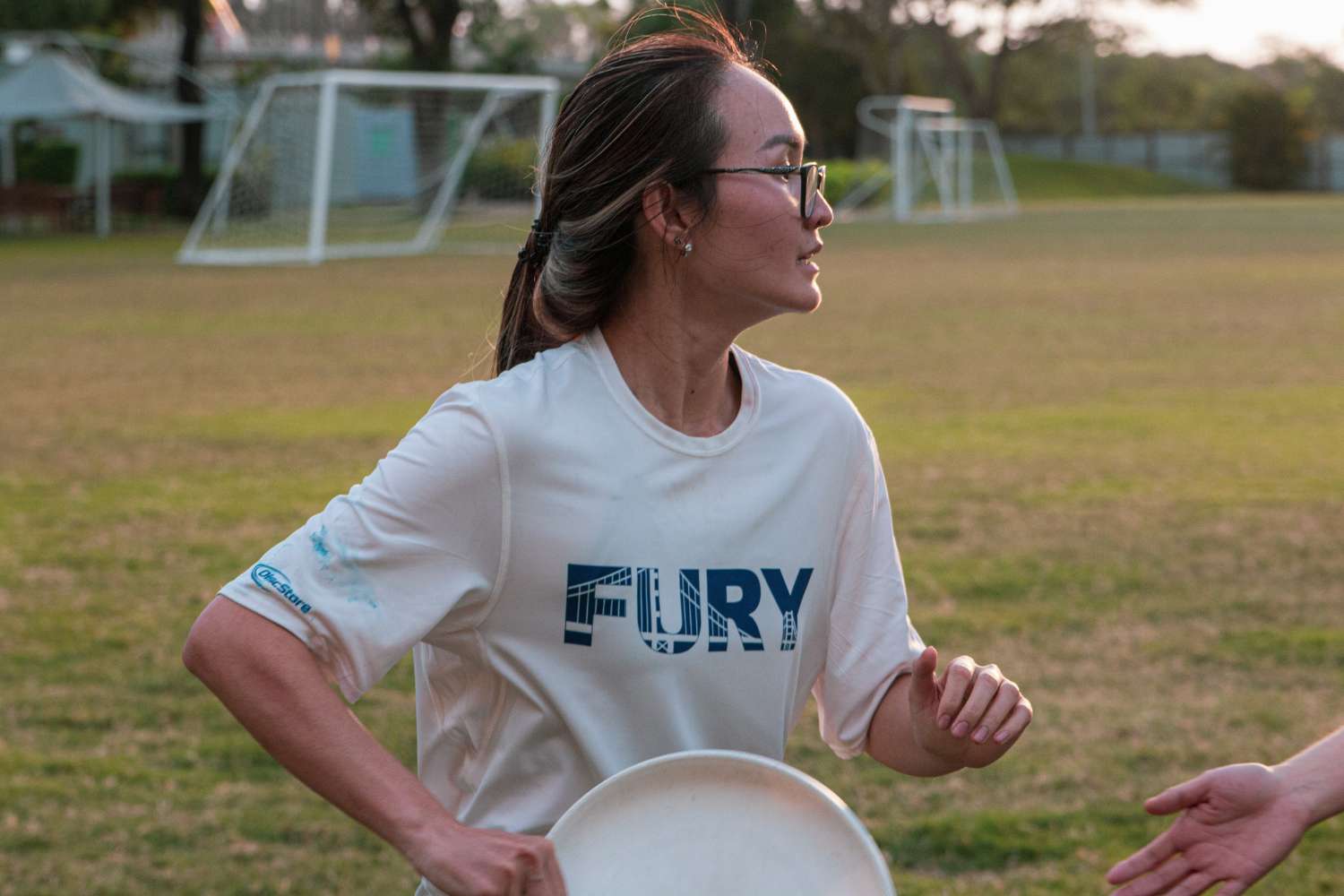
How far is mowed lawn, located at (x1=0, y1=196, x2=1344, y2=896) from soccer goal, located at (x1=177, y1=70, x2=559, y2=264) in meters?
9.61

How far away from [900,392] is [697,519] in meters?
9.91

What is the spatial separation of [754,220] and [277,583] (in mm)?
789

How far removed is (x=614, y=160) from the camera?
2299mm

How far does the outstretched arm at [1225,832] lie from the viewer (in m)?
2.37

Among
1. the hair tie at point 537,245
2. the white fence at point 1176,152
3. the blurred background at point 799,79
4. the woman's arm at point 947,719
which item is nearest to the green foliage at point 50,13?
the blurred background at point 799,79

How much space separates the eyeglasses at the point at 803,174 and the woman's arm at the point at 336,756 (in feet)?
2.73

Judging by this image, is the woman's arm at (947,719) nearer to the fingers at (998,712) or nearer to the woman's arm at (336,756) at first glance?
the fingers at (998,712)

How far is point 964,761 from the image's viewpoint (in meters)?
2.30

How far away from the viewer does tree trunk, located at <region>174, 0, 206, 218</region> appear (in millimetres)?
41406

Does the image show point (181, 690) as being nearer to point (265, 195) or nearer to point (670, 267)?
point (670, 267)

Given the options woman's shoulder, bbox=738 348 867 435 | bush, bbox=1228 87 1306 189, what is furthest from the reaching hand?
bush, bbox=1228 87 1306 189

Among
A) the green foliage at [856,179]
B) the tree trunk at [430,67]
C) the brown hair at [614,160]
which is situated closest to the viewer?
the brown hair at [614,160]

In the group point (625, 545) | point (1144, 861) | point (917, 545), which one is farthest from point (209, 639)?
point (917, 545)

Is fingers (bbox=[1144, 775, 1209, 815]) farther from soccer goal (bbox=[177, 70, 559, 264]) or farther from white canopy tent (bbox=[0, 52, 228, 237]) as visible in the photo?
white canopy tent (bbox=[0, 52, 228, 237])
